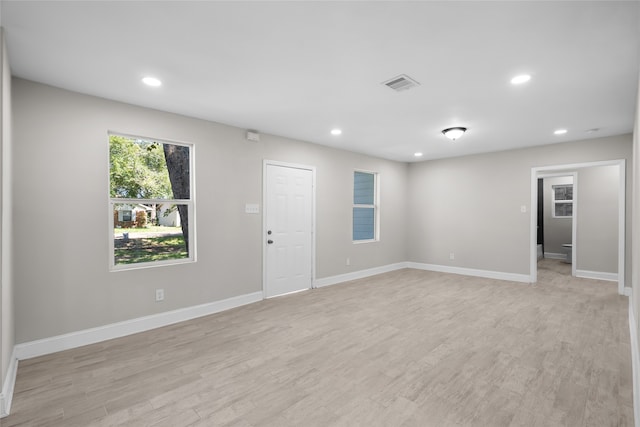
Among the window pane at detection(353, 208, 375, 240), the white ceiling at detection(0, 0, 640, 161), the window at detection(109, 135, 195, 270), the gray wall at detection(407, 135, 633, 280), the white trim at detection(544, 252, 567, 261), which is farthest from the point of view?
the white trim at detection(544, 252, 567, 261)

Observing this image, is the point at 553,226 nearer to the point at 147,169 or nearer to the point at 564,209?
the point at 564,209

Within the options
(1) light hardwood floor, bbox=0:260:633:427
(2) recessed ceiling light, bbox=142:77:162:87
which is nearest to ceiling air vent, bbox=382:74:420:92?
(2) recessed ceiling light, bbox=142:77:162:87

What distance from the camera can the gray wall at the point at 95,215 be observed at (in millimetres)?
2768

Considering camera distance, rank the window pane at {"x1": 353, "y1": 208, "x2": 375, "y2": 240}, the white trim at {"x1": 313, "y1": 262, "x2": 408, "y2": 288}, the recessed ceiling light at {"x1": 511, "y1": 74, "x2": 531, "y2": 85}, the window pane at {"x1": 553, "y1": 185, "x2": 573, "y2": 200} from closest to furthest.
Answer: the recessed ceiling light at {"x1": 511, "y1": 74, "x2": 531, "y2": 85} → the white trim at {"x1": 313, "y1": 262, "x2": 408, "y2": 288} → the window pane at {"x1": 353, "y1": 208, "x2": 375, "y2": 240} → the window pane at {"x1": 553, "y1": 185, "x2": 573, "y2": 200}

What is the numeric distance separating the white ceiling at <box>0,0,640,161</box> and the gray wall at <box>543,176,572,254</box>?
4593 mm

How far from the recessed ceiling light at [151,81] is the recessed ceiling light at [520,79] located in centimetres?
326

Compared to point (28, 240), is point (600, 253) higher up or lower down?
lower down

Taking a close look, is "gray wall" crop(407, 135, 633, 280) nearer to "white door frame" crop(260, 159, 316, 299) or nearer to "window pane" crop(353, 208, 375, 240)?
"window pane" crop(353, 208, 375, 240)

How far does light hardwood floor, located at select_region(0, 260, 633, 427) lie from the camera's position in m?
1.97

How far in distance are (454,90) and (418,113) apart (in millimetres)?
711

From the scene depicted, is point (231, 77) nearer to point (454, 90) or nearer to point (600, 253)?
point (454, 90)

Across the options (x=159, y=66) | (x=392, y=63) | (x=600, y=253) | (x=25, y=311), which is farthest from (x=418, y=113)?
(x=600, y=253)

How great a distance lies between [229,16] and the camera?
6.31 feet

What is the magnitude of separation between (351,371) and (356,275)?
3.52 metres
